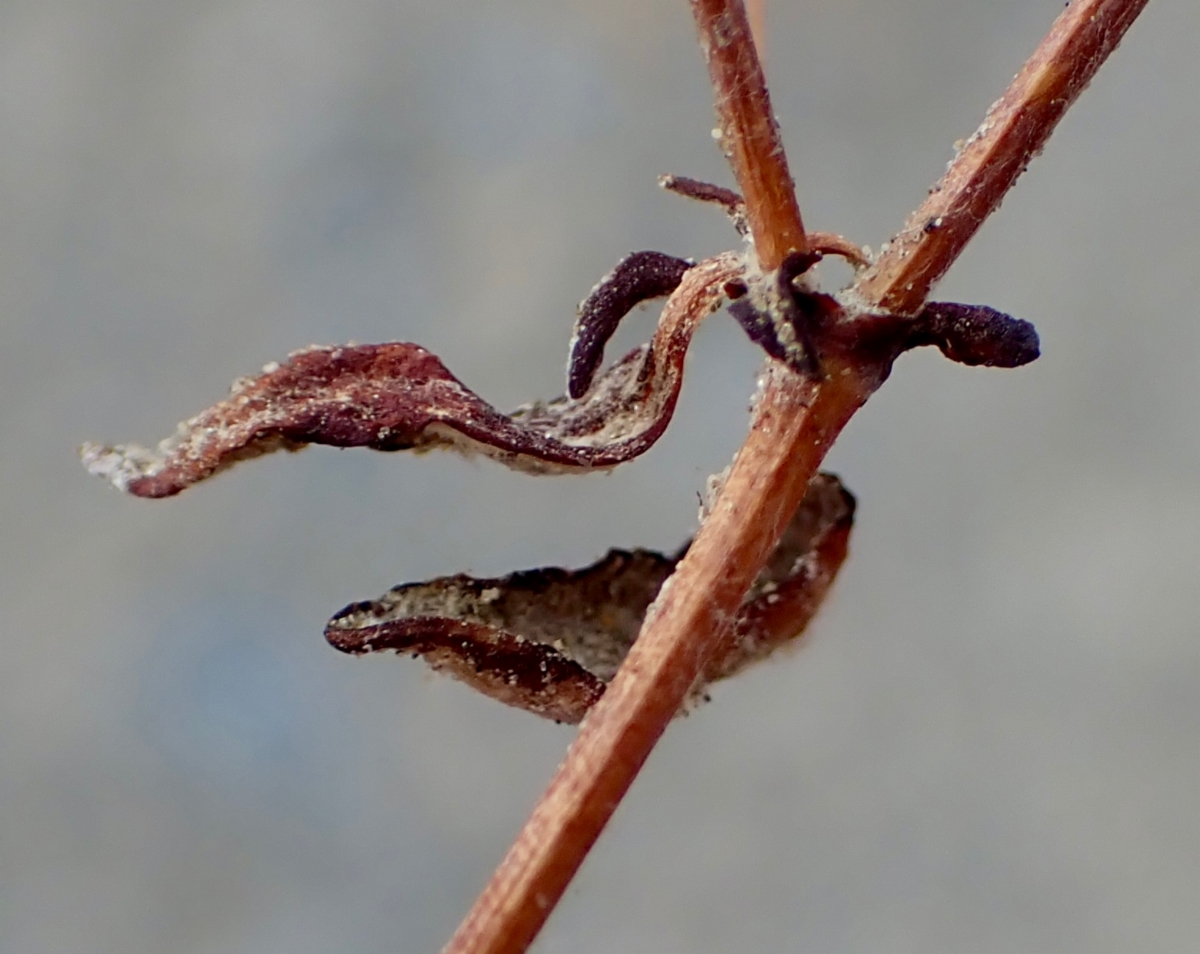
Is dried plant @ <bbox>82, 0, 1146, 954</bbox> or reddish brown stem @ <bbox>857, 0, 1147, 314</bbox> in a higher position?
reddish brown stem @ <bbox>857, 0, 1147, 314</bbox>

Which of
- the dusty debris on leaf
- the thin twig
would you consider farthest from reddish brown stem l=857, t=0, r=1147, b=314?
the dusty debris on leaf

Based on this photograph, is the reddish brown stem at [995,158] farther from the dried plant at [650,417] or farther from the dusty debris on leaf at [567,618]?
the dusty debris on leaf at [567,618]

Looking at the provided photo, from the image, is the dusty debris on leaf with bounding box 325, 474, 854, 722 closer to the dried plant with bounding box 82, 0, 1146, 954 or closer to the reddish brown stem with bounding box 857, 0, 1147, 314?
the dried plant with bounding box 82, 0, 1146, 954

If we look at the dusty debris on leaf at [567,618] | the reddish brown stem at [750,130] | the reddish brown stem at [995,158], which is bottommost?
the dusty debris on leaf at [567,618]

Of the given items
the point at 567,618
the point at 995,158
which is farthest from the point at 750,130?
the point at 567,618

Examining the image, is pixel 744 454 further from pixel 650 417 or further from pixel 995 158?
pixel 995 158

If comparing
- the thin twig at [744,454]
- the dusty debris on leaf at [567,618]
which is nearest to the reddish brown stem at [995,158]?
the thin twig at [744,454]

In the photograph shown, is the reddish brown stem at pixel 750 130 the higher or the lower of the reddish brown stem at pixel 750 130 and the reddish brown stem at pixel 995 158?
the lower

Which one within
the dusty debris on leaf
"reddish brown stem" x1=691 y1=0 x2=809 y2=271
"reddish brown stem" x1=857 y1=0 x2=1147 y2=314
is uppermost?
"reddish brown stem" x1=857 y1=0 x2=1147 y2=314
